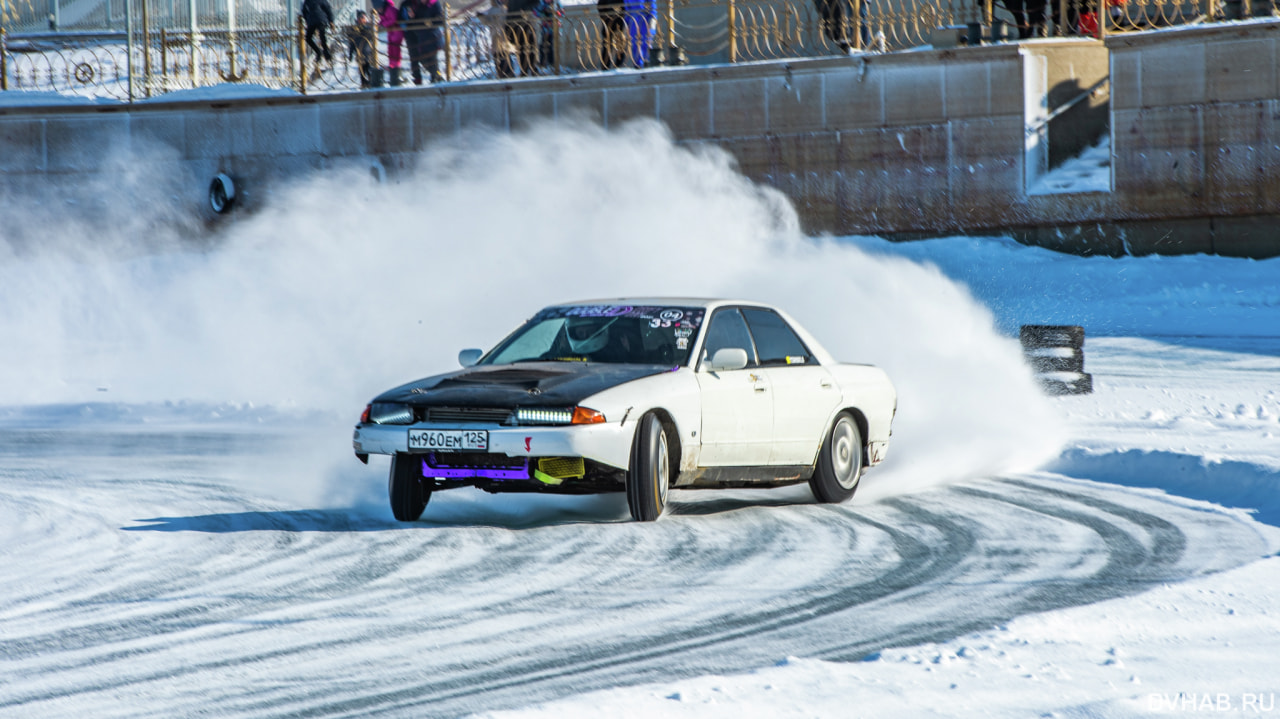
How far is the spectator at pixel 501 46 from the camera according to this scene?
2373cm

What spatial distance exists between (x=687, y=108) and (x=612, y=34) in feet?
5.25

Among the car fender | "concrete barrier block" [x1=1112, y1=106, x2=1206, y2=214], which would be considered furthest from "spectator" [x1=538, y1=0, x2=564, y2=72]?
the car fender

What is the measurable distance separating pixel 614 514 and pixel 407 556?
1.66 meters

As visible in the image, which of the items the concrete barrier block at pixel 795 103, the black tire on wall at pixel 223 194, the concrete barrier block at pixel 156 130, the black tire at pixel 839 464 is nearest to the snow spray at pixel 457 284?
the black tire on wall at pixel 223 194

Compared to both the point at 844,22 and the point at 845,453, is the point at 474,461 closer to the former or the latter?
the point at 845,453

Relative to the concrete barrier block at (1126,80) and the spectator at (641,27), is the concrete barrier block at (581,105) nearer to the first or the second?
the spectator at (641,27)

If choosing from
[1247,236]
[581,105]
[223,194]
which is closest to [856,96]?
[581,105]

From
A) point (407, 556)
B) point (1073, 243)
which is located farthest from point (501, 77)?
point (407, 556)

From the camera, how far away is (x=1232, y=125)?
68.1 feet

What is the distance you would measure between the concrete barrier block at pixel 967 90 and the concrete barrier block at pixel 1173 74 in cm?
179

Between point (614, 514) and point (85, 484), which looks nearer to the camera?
point (614, 514)

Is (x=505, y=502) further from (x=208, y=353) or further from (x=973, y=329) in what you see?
(x=208, y=353)

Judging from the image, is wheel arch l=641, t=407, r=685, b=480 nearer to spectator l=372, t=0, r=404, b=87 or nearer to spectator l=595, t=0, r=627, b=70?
spectator l=595, t=0, r=627, b=70

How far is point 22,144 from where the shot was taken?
25.6 meters
